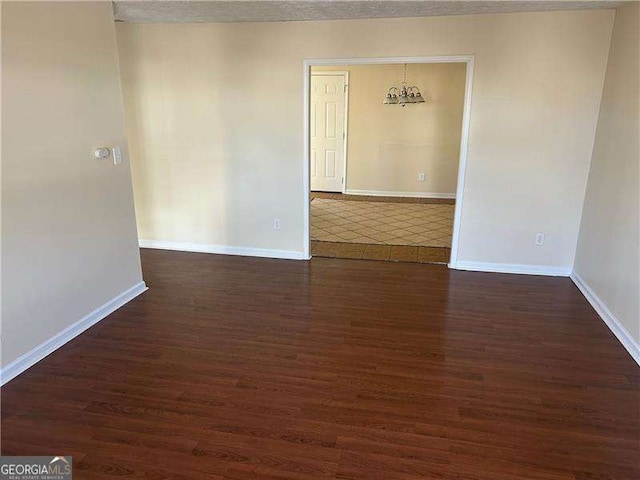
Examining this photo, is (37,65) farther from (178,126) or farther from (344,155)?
(344,155)

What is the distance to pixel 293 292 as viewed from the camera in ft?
12.5

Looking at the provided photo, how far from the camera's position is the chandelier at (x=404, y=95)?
7.09 meters

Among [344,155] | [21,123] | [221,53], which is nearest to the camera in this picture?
[21,123]

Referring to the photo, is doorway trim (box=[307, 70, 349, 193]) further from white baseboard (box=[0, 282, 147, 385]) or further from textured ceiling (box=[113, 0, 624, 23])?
white baseboard (box=[0, 282, 147, 385])

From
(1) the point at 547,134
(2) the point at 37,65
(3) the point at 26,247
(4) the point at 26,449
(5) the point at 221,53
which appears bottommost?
(4) the point at 26,449

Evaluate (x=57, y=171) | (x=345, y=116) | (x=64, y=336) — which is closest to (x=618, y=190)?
(x=57, y=171)

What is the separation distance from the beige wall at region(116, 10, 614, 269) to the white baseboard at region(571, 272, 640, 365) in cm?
37

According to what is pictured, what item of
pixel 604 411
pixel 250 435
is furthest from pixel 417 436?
pixel 604 411

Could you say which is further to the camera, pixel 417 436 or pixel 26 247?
pixel 26 247

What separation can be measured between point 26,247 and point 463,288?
127 inches

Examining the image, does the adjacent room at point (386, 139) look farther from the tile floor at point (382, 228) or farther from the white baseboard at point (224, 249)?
the white baseboard at point (224, 249)

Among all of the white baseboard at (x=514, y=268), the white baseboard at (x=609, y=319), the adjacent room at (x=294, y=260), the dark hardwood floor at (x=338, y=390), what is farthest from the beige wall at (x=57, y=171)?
the white baseboard at (x=609, y=319)

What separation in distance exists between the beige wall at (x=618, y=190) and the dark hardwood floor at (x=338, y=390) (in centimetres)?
26

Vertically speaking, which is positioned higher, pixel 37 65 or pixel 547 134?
pixel 37 65
